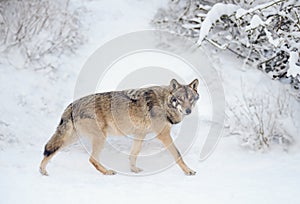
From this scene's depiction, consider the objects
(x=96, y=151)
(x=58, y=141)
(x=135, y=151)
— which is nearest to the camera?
(x=58, y=141)

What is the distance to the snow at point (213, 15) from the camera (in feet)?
21.8

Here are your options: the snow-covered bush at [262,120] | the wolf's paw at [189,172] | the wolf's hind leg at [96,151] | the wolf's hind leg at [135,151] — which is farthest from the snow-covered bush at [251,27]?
the wolf's hind leg at [96,151]

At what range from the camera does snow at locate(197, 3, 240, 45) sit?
6.64m

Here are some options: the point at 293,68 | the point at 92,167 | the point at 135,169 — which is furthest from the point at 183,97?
the point at 92,167

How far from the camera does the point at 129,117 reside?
680 cm

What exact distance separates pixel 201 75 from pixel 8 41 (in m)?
4.06

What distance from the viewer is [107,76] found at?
30.0 feet

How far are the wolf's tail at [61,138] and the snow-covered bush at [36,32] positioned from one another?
107 inches

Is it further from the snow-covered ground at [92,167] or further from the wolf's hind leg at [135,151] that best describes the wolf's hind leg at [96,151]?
the wolf's hind leg at [135,151]

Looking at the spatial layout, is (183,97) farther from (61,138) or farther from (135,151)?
(61,138)

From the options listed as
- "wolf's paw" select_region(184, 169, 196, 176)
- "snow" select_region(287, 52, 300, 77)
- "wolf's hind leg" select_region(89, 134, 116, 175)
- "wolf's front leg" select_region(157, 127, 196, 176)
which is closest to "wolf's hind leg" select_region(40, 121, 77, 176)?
"wolf's hind leg" select_region(89, 134, 116, 175)

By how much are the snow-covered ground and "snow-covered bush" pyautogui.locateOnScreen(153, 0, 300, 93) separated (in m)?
0.36

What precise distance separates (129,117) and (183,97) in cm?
91

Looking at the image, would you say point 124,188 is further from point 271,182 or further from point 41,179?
point 271,182
